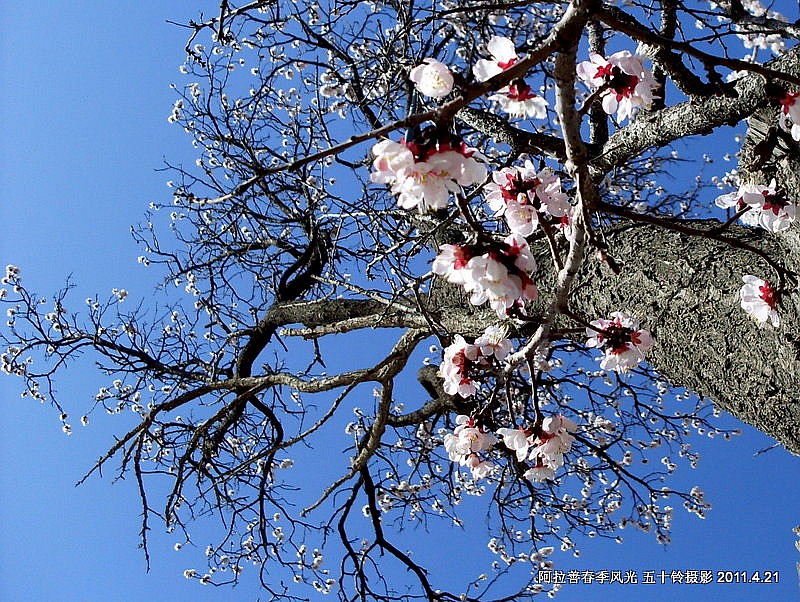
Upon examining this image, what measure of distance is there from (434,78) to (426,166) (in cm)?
26

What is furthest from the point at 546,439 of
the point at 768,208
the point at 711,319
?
the point at 768,208

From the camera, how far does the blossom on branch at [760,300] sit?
62.0 inches

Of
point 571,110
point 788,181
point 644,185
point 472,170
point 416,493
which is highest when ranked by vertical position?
point 644,185

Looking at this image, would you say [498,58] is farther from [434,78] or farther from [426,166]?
[426,166]

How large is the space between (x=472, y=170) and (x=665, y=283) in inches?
45.1

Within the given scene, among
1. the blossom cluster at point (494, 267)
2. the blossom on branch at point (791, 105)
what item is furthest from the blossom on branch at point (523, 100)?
the blossom on branch at point (791, 105)

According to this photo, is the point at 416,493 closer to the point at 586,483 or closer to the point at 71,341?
the point at 586,483

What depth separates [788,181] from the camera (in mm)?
1592

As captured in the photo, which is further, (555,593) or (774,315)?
(555,593)

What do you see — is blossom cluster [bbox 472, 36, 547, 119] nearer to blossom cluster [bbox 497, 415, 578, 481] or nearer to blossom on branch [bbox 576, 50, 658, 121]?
blossom on branch [bbox 576, 50, 658, 121]

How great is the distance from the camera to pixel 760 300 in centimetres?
161

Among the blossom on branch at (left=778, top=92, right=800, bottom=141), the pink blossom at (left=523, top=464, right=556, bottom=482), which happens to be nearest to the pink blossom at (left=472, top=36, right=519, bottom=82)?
the blossom on branch at (left=778, top=92, right=800, bottom=141)

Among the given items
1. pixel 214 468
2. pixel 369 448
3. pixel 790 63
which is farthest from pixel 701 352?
pixel 214 468

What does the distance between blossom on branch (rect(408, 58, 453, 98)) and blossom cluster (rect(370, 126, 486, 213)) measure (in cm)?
17
